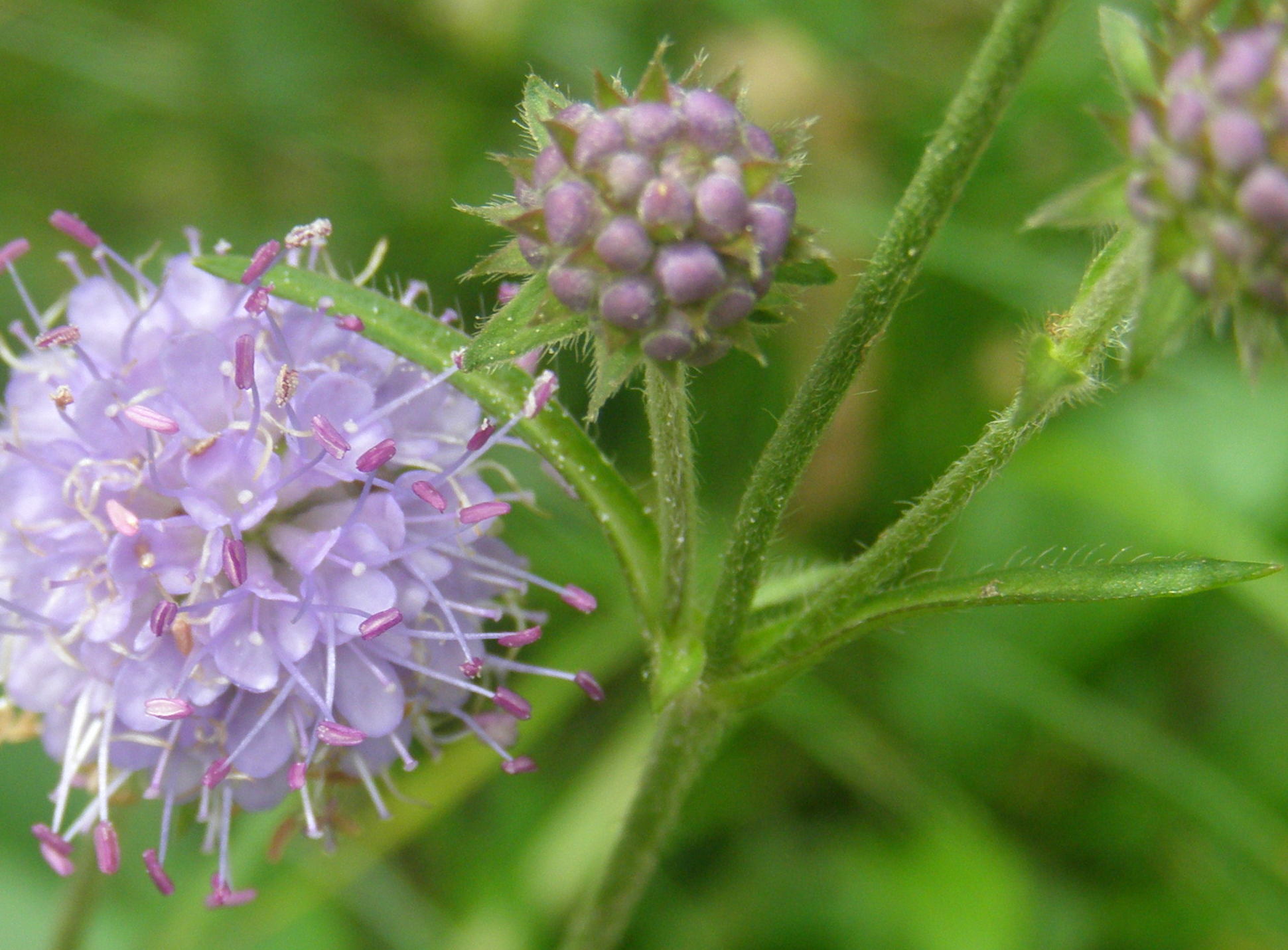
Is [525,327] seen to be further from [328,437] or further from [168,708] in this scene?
[168,708]

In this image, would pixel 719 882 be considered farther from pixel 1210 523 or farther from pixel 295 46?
pixel 295 46

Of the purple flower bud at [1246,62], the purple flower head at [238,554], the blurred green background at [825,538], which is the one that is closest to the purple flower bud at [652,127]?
the purple flower head at [238,554]

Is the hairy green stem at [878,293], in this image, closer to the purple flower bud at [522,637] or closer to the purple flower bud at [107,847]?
the purple flower bud at [522,637]

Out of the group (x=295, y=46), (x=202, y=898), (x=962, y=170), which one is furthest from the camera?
(x=295, y=46)

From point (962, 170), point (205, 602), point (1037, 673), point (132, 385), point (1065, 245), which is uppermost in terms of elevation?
point (962, 170)

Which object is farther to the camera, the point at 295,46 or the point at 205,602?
the point at 295,46

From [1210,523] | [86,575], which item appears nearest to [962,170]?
[86,575]

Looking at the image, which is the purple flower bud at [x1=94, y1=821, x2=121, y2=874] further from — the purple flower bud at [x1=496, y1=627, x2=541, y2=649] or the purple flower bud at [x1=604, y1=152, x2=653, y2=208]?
the purple flower bud at [x1=604, y1=152, x2=653, y2=208]
